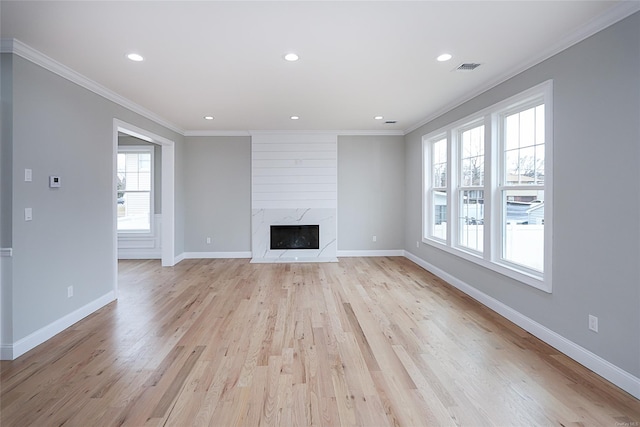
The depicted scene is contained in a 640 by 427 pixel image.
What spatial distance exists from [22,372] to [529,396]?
3.59m

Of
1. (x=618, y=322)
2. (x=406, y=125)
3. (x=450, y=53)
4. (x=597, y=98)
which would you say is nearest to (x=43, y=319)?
(x=450, y=53)

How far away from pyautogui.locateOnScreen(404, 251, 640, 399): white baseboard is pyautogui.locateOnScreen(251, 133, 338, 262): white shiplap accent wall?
3.16 m

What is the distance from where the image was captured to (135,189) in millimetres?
6797

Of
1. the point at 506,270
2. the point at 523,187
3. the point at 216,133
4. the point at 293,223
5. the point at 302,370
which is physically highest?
the point at 216,133

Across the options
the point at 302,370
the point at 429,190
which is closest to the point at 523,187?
the point at 429,190

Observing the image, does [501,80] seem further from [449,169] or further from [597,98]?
[449,169]

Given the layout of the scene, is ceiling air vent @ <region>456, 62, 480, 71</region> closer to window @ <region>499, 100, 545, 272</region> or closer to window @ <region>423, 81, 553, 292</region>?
window @ <region>423, 81, 553, 292</region>

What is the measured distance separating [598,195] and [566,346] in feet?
4.09

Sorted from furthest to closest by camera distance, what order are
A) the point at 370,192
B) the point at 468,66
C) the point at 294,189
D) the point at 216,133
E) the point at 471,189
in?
the point at 370,192
the point at 294,189
the point at 216,133
the point at 471,189
the point at 468,66

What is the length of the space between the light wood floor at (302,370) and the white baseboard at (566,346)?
2.4 inches

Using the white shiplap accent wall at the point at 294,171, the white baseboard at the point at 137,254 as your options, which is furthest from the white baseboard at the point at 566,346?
the white baseboard at the point at 137,254

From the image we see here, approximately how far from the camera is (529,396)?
2.12 metres

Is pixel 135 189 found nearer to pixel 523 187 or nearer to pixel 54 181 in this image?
pixel 54 181

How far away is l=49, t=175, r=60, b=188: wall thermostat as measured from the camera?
10.1ft
